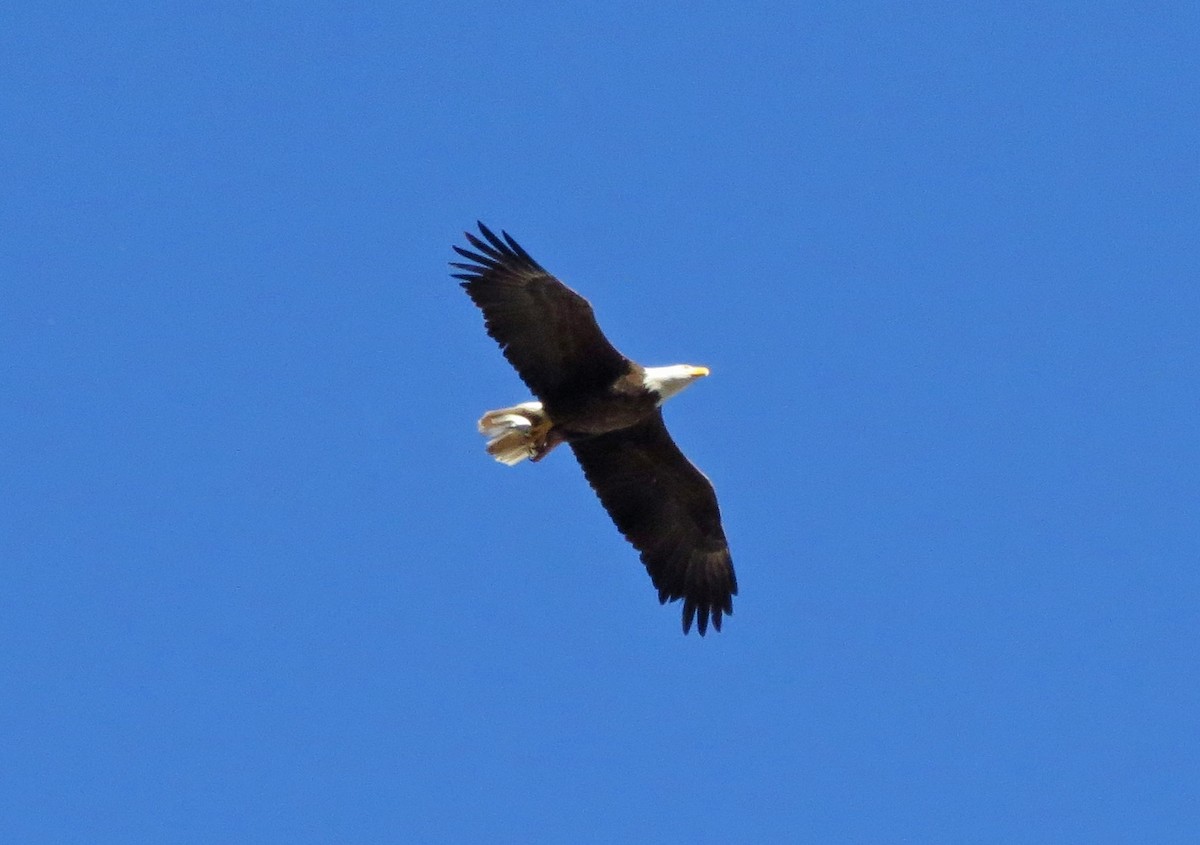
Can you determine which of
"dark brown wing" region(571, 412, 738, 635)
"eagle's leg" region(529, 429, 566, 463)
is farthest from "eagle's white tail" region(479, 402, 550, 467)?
"dark brown wing" region(571, 412, 738, 635)

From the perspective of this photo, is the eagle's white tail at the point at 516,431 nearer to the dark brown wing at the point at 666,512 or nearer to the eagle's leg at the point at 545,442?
the eagle's leg at the point at 545,442

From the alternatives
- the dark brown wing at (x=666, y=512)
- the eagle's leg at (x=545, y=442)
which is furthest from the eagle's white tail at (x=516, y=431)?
the dark brown wing at (x=666, y=512)

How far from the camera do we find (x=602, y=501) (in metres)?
14.1

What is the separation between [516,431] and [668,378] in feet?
3.49

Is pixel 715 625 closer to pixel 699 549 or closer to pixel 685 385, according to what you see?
pixel 699 549

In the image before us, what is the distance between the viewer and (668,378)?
43.9ft

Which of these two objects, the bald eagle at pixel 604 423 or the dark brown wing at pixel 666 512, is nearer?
the bald eagle at pixel 604 423

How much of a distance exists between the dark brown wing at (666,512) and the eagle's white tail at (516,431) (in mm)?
447

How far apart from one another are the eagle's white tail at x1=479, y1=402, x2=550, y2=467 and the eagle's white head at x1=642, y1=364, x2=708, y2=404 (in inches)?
28.1

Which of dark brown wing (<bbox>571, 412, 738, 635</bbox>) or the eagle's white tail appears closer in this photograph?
the eagle's white tail

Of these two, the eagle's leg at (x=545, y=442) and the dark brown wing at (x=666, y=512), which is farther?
the dark brown wing at (x=666, y=512)

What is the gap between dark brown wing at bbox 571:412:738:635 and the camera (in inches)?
550

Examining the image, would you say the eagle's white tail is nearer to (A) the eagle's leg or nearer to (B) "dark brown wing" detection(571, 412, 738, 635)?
(A) the eagle's leg

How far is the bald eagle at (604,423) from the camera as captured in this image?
1316cm
